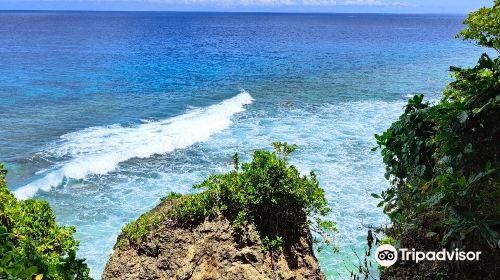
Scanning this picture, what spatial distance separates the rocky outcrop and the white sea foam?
11.1m

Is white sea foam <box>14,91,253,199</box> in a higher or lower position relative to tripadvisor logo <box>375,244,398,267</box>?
lower

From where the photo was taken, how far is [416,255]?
5.73 m

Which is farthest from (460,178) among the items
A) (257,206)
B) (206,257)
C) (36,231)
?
(36,231)

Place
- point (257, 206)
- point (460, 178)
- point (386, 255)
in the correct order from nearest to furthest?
point (460, 178) < point (386, 255) < point (257, 206)

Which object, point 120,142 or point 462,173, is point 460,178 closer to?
point 462,173

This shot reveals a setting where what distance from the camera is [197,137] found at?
74.1 feet

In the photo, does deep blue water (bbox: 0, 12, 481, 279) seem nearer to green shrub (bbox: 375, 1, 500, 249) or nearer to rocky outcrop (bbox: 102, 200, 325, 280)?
rocky outcrop (bbox: 102, 200, 325, 280)

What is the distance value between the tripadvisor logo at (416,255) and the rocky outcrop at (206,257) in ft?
4.58

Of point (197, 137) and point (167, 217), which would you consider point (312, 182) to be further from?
point (197, 137)

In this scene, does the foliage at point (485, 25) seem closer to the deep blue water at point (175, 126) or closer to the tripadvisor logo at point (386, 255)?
the deep blue water at point (175, 126)

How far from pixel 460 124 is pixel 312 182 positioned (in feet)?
10.3

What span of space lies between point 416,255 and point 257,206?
8.94 ft

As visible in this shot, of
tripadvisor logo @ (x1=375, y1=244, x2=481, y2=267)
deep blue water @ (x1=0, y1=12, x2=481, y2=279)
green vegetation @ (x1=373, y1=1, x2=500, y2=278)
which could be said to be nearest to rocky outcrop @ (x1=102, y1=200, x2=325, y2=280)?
deep blue water @ (x1=0, y1=12, x2=481, y2=279)

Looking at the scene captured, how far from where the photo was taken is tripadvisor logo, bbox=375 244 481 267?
16.9 ft
